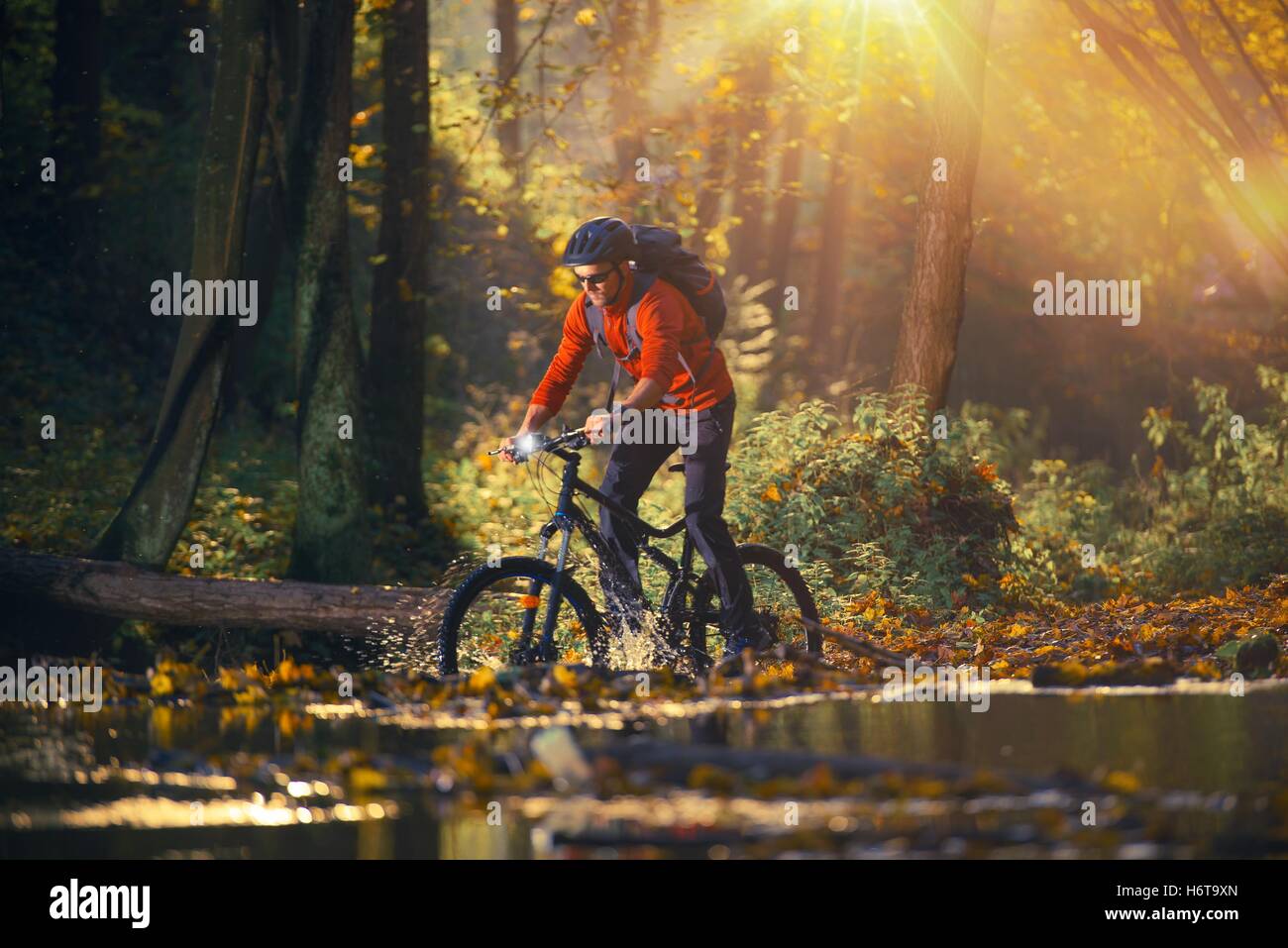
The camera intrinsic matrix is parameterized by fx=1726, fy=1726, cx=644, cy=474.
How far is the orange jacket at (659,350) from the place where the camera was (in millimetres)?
9047

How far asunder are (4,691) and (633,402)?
443 centimetres

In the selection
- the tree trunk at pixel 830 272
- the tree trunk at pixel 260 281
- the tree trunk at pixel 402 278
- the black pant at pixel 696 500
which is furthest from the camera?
the tree trunk at pixel 830 272

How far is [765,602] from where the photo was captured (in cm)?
1089

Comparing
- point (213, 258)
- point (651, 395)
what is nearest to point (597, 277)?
point (651, 395)

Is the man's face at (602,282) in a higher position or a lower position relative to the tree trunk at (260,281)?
lower

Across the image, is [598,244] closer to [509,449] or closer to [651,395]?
[651,395]

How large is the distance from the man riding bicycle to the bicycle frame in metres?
0.07

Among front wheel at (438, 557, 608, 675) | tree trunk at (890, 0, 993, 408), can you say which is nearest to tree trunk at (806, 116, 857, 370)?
tree trunk at (890, 0, 993, 408)

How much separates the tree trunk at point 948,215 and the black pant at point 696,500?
21.9 feet

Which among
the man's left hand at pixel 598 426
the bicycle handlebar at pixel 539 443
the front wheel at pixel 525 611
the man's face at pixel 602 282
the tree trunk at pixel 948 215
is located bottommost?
the front wheel at pixel 525 611

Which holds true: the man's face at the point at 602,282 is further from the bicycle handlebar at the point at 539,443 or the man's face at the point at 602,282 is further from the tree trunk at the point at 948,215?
the tree trunk at the point at 948,215

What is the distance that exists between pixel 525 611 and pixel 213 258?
5.11 metres

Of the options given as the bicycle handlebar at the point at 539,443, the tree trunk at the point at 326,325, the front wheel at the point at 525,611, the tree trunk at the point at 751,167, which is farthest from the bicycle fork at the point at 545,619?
the tree trunk at the point at 751,167
